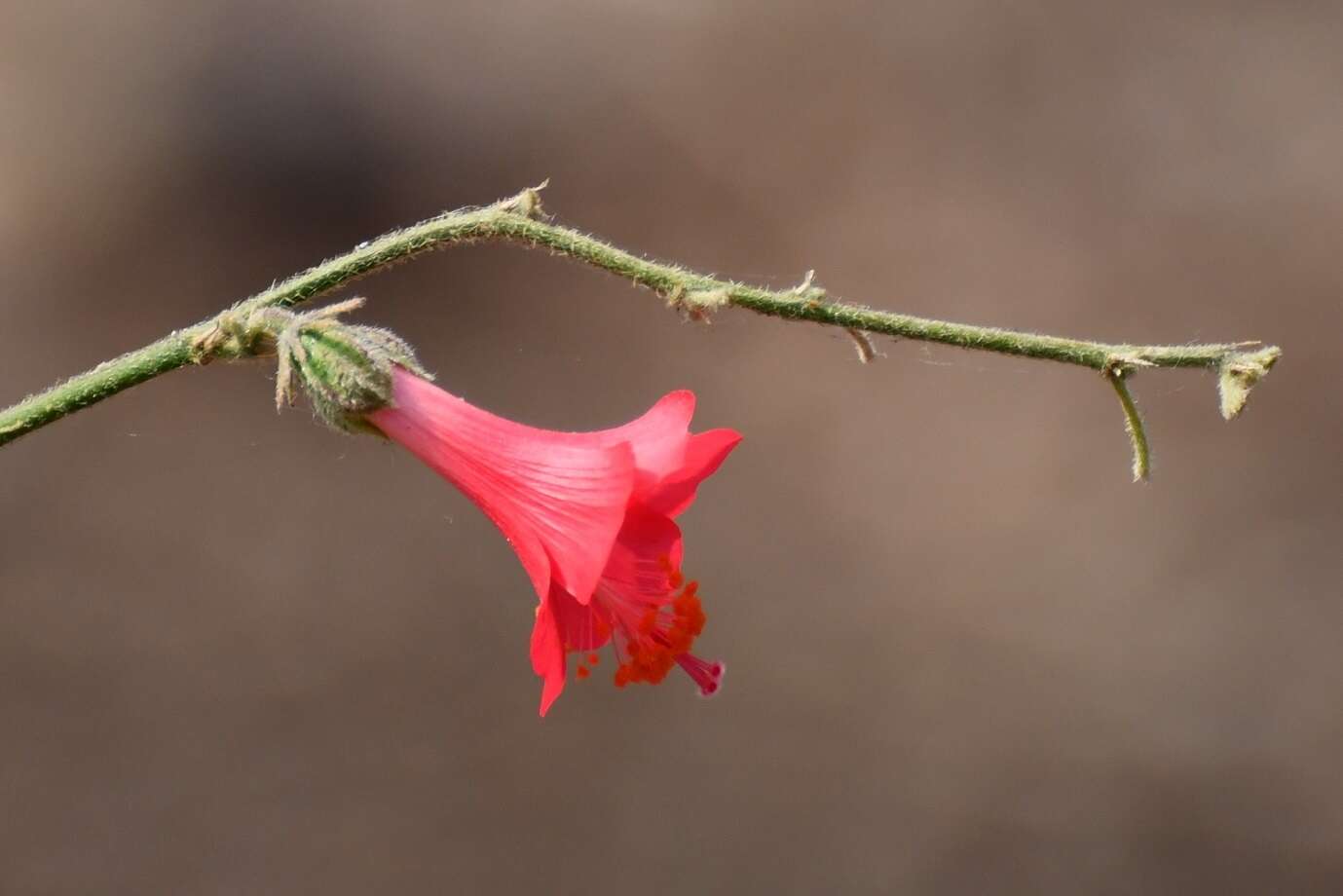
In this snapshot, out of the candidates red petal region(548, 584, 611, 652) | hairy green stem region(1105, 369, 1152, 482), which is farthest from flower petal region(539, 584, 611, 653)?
hairy green stem region(1105, 369, 1152, 482)

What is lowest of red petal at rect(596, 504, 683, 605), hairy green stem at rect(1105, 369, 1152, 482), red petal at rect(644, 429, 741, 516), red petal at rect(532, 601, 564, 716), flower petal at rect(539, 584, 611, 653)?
red petal at rect(532, 601, 564, 716)

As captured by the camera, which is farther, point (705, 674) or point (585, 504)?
point (705, 674)

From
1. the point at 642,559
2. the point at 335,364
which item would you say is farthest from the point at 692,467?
the point at 335,364

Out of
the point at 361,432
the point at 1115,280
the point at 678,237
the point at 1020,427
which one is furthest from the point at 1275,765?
the point at 361,432

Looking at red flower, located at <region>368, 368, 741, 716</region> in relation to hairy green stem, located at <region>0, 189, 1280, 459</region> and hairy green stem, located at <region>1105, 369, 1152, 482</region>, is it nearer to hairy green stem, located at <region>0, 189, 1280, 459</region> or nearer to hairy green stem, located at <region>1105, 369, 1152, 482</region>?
hairy green stem, located at <region>0, 189, 1280, 459</region>

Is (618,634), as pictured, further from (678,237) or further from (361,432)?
(678,237)

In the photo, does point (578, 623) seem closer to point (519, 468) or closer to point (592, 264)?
point (519, 468)

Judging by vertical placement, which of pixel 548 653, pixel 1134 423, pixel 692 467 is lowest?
pixel 548 653
